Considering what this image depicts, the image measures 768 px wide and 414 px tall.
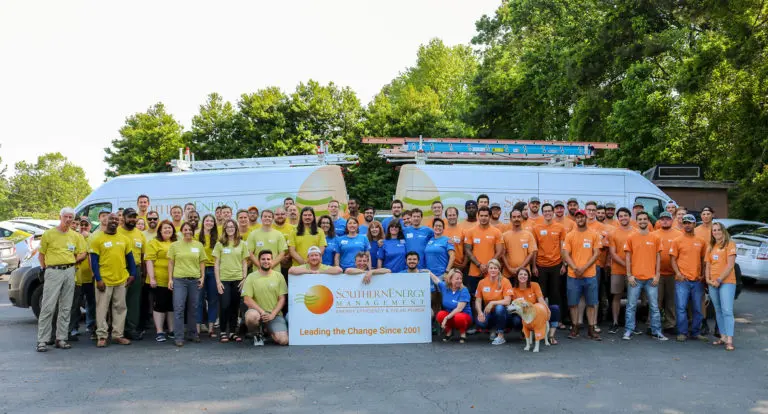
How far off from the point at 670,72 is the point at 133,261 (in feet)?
71.0

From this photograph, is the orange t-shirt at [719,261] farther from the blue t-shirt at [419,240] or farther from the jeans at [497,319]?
the blue t-shirt at [419,240]

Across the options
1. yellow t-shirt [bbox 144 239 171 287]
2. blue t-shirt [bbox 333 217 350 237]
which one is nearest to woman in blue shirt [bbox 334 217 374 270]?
blue t-shirt [bbox 333 217 350 237]

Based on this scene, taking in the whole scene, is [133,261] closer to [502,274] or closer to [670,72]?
[502,274]

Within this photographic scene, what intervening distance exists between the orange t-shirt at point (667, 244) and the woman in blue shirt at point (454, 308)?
9.90ft

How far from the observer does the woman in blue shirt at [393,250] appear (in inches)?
386

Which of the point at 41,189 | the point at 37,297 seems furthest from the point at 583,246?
the point at 41,189

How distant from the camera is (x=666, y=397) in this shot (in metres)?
6.50

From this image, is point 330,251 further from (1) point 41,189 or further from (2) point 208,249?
(1) point 41,189

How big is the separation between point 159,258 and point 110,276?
694 mm

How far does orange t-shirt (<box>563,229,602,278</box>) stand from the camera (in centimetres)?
962

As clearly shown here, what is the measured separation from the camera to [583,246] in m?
9.63

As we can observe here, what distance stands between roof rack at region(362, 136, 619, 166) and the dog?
5280 millimetres

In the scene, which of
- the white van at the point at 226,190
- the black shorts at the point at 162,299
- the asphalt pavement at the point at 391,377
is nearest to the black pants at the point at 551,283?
the asphalt pavement at the point at 391,377

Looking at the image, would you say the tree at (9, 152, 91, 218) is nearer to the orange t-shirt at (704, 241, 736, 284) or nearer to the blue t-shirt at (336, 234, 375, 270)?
the blue t-shirt at (336, 234, 375, 270)
